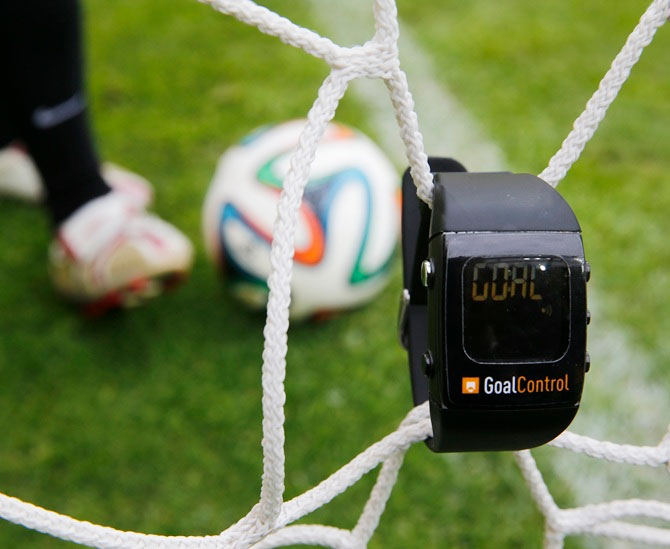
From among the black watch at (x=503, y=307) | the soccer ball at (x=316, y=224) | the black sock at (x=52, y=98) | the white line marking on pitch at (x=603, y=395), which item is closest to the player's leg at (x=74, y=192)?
the black sock at (x=52, y=98)

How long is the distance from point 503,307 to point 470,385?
0.20 ft

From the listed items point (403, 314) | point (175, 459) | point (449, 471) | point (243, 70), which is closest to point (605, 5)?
point (243, 70)

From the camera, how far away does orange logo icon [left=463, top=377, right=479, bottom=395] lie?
1.92 ft

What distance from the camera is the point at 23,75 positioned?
150cm

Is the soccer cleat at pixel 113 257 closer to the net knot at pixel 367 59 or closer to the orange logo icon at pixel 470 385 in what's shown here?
the net knot at pixel 367 59

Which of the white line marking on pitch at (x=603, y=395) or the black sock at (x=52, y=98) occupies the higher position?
the black sock at (x=52, y=98)

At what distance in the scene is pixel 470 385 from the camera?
0.58 metres

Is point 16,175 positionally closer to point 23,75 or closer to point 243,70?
point 23,75

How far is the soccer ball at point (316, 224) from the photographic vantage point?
1.51m

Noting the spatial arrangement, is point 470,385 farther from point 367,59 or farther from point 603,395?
point 603,395

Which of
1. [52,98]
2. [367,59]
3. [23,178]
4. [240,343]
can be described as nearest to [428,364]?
[367,59]

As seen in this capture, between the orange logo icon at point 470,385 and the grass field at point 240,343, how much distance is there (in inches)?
29.6

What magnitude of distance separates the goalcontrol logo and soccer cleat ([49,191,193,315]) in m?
1.11

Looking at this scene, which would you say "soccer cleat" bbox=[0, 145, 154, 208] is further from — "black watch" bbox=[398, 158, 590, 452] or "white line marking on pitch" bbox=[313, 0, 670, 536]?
"black watch" bbox=[398, 158, 590, 452]
